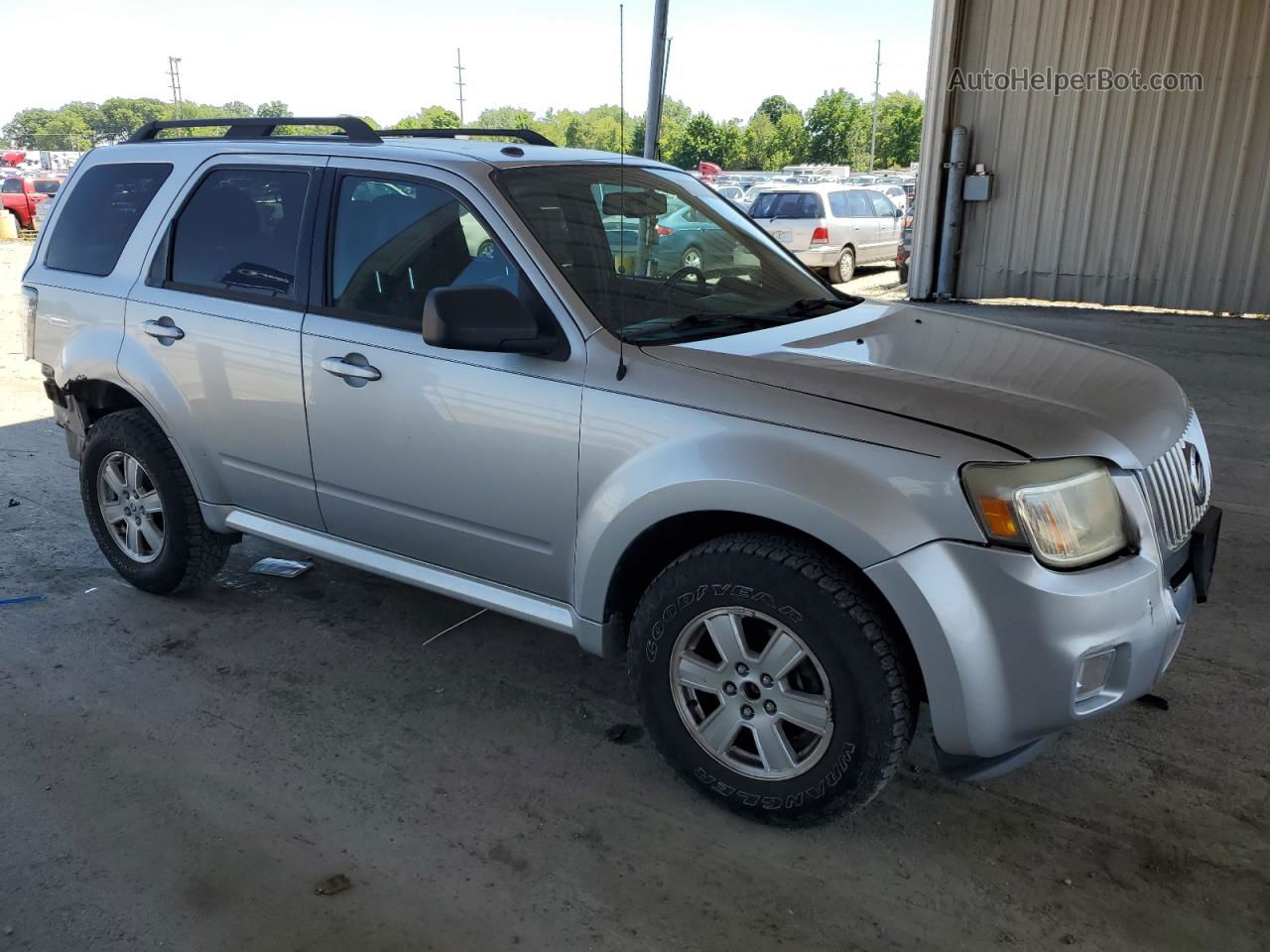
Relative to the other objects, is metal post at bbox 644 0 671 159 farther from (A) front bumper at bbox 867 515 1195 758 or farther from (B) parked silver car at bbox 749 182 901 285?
(B) parked silver car at bbox 749 182 901 285

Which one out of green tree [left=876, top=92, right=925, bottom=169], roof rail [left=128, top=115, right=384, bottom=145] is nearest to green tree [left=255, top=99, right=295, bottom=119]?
roof rail [left=128, top=115, right=384, bottom=145]

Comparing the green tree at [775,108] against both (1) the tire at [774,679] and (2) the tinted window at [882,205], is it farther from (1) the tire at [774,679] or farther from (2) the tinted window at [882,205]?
(1) the tire at [774,679]

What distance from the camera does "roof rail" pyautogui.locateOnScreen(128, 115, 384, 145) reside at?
13.0 ft

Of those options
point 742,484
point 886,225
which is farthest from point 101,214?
point 886,225

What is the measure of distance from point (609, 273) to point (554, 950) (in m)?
1.98

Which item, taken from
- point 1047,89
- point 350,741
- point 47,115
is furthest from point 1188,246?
point 47,115

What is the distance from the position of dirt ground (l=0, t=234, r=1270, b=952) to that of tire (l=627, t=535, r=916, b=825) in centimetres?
18

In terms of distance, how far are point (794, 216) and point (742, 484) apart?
49.1 ft

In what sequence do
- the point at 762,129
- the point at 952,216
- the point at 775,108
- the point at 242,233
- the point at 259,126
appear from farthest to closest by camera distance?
the point at 775,108
the point at 762,129
the point at 952,216
the point at 259,126
the point at 242,233

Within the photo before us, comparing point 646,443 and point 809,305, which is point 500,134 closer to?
point 809,305

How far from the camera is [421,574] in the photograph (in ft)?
11.8

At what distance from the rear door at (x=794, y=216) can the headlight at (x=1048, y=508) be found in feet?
47.5

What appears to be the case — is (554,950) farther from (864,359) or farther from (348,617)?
(348,617)

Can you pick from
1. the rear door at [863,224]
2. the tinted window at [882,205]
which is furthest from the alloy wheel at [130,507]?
the tinted window at [882,205]
